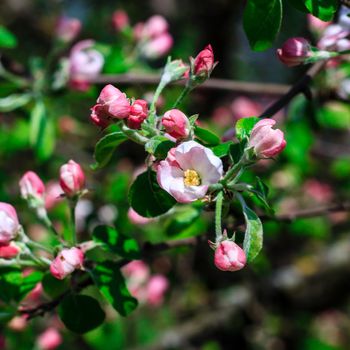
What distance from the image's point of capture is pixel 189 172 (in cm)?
86

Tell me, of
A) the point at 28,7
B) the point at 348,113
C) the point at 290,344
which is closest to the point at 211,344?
the point at 290,344

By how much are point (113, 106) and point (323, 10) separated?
1.13 ft

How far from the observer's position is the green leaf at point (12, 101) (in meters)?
1.67

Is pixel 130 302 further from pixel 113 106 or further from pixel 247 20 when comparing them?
pixel 247 20

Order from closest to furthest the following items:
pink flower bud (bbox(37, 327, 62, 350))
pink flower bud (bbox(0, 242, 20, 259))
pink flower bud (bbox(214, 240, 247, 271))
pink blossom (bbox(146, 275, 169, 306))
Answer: pink flower bud (bbox(214, 240, 247, 271)) < pink flower bud (bbox(0, 242, 20, 259)) < pink flower bud (bbox(37, 327, 62, 350)) < pink blossom (bbox(146, 275, 169, 306))

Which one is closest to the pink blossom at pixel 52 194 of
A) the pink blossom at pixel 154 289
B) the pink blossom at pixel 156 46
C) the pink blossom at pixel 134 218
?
the pink blossom at pixel 134 218

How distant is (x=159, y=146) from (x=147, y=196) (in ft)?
0.36

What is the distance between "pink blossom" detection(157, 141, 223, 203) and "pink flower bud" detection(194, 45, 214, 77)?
0.14m

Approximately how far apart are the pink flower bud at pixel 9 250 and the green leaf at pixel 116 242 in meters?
0.13

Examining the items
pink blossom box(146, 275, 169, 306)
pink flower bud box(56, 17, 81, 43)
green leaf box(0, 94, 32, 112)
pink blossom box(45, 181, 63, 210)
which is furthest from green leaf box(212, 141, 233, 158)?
pink blossom box(146, 275, 169, 306)

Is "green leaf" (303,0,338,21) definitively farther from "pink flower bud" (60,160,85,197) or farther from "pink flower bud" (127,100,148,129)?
"pink flower bud" (60,160,85,197)

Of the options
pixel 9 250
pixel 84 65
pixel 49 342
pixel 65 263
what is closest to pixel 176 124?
pixel 65 263

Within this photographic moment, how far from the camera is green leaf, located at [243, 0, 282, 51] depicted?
3.09 feet

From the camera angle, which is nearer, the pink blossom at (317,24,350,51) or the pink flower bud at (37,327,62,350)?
the pink blossom at (317,24,350,51)
